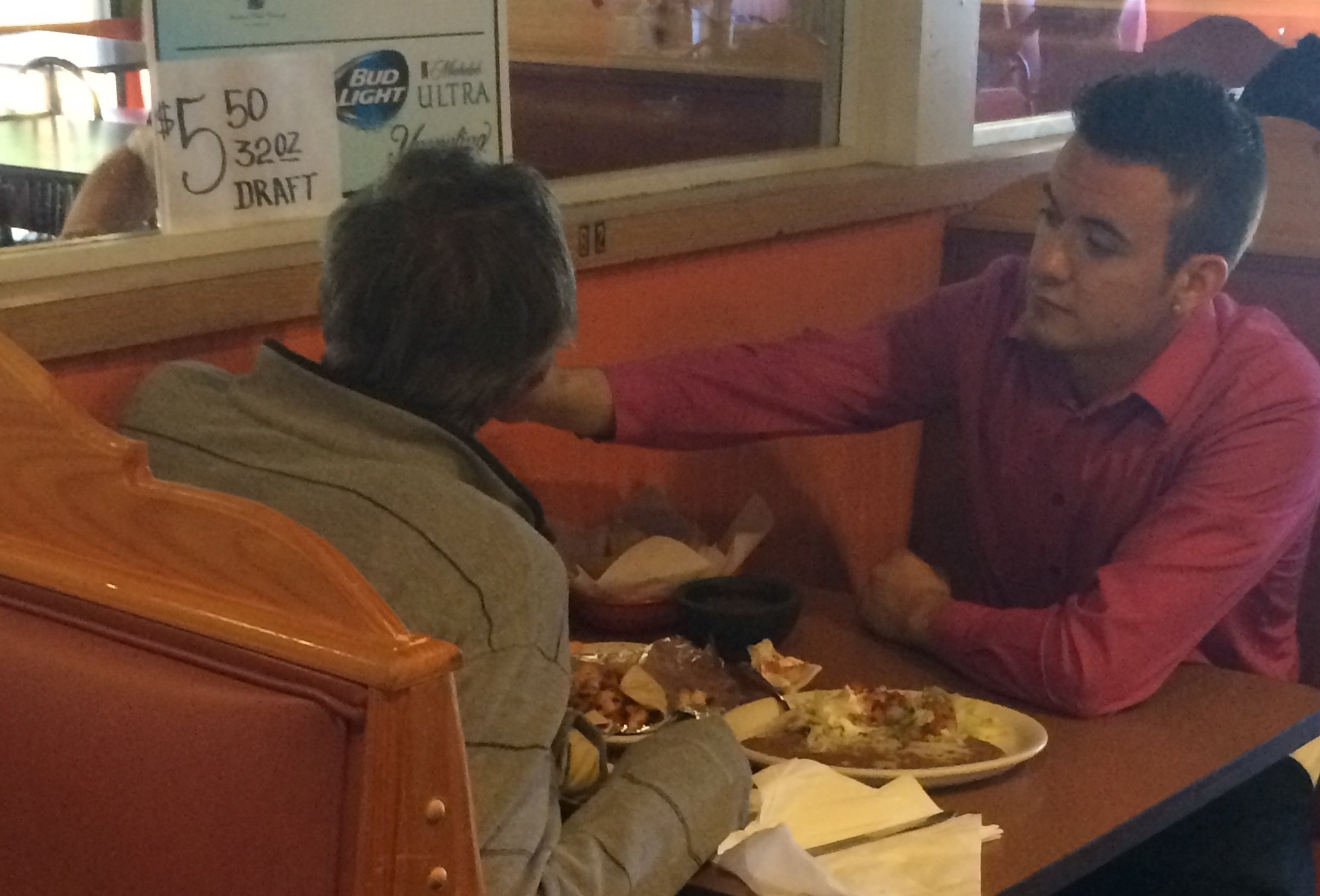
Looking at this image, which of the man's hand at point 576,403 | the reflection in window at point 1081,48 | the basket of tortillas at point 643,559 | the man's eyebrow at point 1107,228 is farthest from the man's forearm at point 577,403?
the reflection in window at point 1081,48

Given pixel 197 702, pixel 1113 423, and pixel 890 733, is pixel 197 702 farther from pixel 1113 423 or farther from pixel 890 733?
pixel 1113 423

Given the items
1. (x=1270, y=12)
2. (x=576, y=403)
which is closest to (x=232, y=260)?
(x=576, y=403)

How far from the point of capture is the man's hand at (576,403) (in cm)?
176

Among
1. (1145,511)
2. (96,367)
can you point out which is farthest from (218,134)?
(1145,511)

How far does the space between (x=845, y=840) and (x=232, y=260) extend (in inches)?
33.0

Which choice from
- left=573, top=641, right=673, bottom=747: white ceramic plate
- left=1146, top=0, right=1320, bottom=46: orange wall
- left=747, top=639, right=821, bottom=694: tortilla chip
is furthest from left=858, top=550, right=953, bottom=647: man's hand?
left=1146, top=0, right=1320, bottom=46: orange wall

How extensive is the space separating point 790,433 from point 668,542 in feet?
1.06

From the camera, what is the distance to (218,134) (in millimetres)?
→ 1598

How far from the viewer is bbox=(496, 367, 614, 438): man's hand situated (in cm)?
176

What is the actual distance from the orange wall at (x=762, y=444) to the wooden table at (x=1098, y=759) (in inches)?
18.8

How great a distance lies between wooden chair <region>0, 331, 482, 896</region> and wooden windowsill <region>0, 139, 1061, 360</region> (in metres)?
0.51

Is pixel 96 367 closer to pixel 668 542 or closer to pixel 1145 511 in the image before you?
Answer: pixel 668 542

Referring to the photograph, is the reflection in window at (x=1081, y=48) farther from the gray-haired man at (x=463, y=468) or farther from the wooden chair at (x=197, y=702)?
the wooden chair at (x=197, y=702)

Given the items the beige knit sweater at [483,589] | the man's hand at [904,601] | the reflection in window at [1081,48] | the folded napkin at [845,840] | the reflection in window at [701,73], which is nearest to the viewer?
the beige knit sweater at [483,589]
